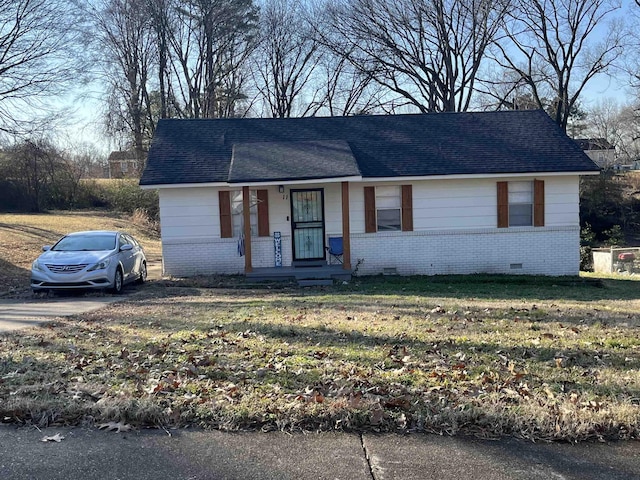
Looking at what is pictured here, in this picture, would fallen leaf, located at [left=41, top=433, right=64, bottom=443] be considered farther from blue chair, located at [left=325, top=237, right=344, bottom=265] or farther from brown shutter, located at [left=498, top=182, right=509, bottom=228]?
brown shutter, located at [left=498, top=182, right=509, bottom=228]

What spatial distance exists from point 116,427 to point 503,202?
14.2 m

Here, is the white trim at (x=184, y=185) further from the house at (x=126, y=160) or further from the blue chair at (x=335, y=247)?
the house at (x=126, y=160)

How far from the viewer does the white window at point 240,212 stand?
16.4 metres

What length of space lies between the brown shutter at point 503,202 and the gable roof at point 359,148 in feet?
1.72

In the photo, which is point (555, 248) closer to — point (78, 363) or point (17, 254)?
point (78, 363)

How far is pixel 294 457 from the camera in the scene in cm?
378

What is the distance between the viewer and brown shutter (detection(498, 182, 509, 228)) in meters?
16.4

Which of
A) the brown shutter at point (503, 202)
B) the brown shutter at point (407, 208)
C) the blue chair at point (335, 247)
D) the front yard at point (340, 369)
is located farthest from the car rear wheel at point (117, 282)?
the brown shutter at point (503, 202)

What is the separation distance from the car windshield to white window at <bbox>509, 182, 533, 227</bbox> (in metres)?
11.0

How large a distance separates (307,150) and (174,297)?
6.61m

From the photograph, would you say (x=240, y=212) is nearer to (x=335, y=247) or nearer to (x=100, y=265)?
(x=335, y=247)

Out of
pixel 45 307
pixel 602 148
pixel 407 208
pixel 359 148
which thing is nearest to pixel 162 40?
pixel 359 148

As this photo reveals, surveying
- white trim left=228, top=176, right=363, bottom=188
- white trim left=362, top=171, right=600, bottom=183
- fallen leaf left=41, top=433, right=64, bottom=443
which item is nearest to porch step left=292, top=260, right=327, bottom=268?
white trim left=228, top=176, right=363, bottom=188

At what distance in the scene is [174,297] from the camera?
1230 cm
